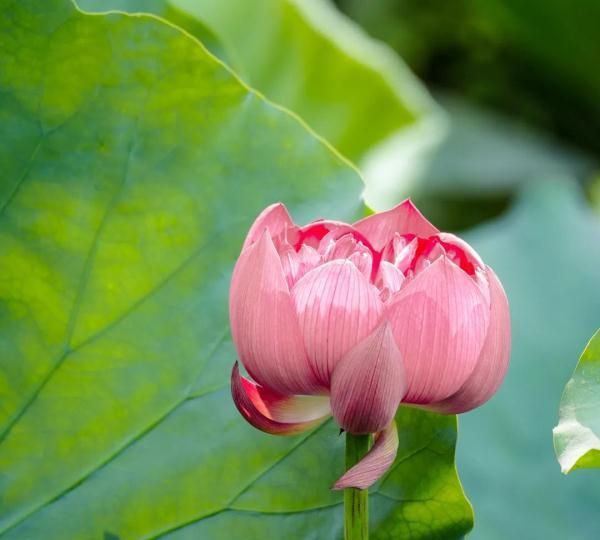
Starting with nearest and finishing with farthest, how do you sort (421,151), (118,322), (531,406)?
(118,322) → (531,406) → (421,151)

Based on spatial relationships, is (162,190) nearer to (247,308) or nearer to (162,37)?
(162,37)

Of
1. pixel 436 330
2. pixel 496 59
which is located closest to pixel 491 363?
pixel 436 330

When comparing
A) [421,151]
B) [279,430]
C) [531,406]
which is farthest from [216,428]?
[421,151]

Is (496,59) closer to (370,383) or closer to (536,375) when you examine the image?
(536,375)

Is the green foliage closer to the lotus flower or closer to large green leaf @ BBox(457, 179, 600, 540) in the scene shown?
large green leaf @ BBox(457, 179, 600, 540)

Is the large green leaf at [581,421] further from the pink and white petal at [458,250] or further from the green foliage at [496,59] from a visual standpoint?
the green foliage at [496,59]

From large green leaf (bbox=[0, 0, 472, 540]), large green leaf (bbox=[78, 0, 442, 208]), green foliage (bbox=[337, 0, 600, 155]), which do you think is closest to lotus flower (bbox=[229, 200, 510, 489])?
large green leaf (bbox=[0, 0, 472, 540])

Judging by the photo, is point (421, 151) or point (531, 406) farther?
point (421, 151)
